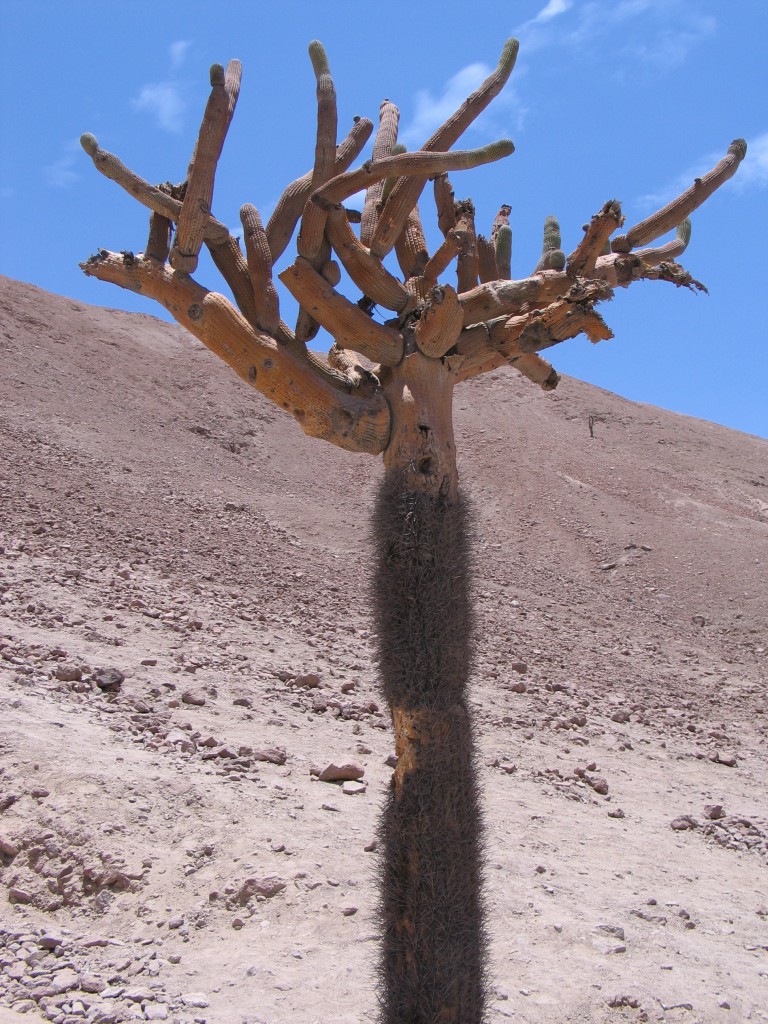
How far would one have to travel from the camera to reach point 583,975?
19.3 feet

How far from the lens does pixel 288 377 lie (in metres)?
4.70

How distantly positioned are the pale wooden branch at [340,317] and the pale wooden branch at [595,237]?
2.98ft

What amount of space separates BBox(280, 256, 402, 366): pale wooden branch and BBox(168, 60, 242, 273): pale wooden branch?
0.48m

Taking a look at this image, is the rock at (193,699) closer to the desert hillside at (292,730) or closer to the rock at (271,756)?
the desert hillside at (292,730)

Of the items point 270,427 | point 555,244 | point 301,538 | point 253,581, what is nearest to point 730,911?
point 555,244

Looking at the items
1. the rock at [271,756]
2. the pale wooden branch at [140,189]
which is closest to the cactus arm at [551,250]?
the pale wooden branch at [140,189]

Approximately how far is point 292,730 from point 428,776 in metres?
4.34

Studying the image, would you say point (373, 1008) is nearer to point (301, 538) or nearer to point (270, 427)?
point (301, 538)

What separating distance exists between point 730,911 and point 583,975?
5.97ft

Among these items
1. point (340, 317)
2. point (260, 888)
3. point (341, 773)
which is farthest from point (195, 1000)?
point (340, 317)

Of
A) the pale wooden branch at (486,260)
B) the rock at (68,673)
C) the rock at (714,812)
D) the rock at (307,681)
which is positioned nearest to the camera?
the pale wooden branch at (486,260)

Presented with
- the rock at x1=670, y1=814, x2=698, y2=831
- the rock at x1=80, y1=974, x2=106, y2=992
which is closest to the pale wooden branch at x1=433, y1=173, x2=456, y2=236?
the rock at x1=80, y1=974, x2=106, y2=992

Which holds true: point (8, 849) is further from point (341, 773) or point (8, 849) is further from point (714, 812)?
point (714, 812)

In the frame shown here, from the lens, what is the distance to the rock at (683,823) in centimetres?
856
